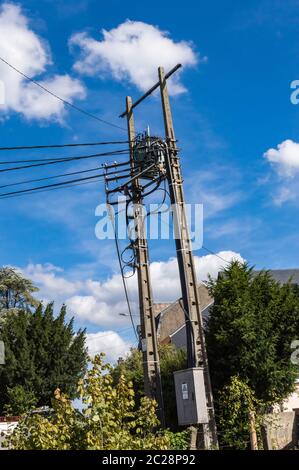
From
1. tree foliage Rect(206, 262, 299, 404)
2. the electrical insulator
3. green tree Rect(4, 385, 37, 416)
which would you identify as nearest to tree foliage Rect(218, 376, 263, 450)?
tree foliage Rect(206, 262, 299, 404)

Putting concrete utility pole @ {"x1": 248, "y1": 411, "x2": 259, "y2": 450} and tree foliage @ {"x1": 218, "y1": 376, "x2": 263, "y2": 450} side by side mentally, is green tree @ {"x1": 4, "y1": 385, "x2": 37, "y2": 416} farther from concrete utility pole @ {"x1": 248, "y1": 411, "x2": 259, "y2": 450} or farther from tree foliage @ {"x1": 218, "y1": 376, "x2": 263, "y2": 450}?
concrete utility pole @ {"x1": 248, "y1": 411, "x2": 259, "y2": 450}

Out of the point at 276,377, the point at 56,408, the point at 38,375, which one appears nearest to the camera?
the point at 56,408

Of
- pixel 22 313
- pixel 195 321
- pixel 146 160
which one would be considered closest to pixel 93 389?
Result: pixel 195 321

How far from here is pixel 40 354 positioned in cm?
2964

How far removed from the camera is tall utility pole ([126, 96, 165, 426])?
13.2 m

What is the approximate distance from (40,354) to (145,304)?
17481 millimetres

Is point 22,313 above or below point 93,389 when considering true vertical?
above

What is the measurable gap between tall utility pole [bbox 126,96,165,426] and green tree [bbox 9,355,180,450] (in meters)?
6.25

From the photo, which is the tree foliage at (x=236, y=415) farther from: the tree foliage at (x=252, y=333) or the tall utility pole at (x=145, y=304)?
the tall utility pole at (x=145, y=304)

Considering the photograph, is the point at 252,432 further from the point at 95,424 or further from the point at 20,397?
the point at 20,397
